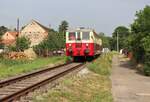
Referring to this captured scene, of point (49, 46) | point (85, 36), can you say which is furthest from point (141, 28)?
point (49, 46)

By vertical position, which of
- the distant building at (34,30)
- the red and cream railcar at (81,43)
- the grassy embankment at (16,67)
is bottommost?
the grassy embankment at (16,67)

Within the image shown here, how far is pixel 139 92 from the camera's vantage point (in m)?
14.3

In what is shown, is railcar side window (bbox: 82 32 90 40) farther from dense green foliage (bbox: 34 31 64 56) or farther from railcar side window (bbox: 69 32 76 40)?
dense green foliage (bbox: 34 31 64 56)

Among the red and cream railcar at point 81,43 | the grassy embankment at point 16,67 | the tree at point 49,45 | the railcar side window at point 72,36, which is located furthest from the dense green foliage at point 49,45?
the grassy embankment at point 16,67

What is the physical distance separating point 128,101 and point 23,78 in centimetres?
750

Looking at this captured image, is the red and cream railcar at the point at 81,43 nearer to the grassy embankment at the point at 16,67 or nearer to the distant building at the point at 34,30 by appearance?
the grassy embankment at the point at 16,67

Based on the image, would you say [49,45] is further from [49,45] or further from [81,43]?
[81,43]

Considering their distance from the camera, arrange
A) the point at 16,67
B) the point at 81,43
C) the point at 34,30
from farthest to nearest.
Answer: the point at 34,30 → the point at 81,43 → the point at 16,67

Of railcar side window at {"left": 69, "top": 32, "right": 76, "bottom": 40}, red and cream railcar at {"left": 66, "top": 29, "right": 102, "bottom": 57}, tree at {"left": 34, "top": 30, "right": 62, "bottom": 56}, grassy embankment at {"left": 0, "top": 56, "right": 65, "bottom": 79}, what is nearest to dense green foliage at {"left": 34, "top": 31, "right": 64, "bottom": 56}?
tree at {"left": 34, "top": 30, "right": 62, "bottom": 56}

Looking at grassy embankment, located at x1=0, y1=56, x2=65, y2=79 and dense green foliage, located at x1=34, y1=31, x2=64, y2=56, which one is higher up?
dense green foliage, located at x1=34, y1=31, x2=64, y2=56

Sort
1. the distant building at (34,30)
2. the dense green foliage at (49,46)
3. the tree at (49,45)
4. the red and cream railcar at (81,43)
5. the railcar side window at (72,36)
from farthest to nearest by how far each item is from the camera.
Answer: the distant building at (34,30) < the tree at (49,45) < the dense green foliage at (49,46) < the railcar side window at (72,36) < the red and cream railcar at (81,43)

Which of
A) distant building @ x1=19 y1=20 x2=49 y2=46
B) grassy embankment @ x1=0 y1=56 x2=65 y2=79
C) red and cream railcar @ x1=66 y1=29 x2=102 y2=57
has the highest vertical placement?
distant building @ x1=19 y1=20 x2=49 y2=46

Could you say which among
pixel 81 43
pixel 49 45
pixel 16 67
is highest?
pixel 49 45

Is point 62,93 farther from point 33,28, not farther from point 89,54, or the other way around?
point 33,28
